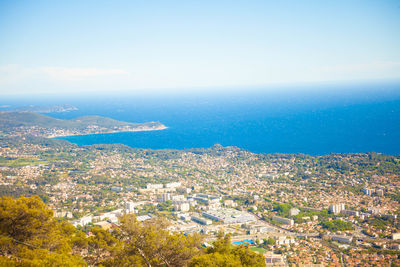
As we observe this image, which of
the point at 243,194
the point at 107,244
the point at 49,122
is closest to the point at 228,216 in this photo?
the point at 243,194

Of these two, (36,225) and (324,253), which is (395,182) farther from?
(36,225)

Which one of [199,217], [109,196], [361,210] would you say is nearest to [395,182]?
[361,210]

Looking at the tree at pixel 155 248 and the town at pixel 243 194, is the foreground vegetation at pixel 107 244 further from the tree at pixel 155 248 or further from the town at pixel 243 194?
the town at pixel 243 194

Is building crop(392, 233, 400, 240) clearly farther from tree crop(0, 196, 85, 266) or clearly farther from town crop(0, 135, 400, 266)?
tree crop(0, 196, 85, 266)

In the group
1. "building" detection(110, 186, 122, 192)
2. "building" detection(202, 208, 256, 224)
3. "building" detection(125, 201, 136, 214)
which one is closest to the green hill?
"building" detection(110, 186, 122, 192)

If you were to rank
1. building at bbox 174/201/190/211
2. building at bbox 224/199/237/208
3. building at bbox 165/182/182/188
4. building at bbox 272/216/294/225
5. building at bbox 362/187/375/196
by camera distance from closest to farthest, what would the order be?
building at bbox 272/216/294/225 < building at bbox 174/201/190/211 < building at bbox 362/187/375/196 < building at bbox 224/199/237/208 < building at bbox 165/182/182/188

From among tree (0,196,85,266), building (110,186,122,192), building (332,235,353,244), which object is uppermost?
tree (0,196,85,266)

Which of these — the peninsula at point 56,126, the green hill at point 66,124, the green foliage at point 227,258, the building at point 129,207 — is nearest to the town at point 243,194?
the building at point 129,207

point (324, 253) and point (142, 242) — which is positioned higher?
point (142, 242)
